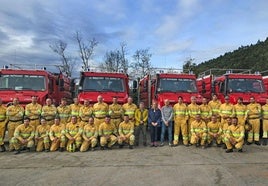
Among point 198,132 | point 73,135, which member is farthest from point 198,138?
point 73,135

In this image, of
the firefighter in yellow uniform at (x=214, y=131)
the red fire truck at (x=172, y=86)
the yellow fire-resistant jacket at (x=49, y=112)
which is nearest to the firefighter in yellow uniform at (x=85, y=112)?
the yellow fire-resistant jacket at (x=49, y=112)

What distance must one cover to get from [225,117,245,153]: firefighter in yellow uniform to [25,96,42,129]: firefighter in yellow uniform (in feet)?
20.9

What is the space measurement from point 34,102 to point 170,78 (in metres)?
5.75

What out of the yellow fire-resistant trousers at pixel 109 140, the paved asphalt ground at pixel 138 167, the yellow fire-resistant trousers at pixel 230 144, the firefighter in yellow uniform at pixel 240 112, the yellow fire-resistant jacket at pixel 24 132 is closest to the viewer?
the paved asphalt ground at pixel 138 167

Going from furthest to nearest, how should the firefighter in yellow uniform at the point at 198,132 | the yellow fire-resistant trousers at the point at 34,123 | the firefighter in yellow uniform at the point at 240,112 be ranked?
the firefighter in yellow uniform at the point at 240,112
the firefighter in yellow uniform at the point at 198,132
the yellow fire-resistant trousers at the point at 34,123

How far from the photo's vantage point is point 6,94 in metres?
14.0

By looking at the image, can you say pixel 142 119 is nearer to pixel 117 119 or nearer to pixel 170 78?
pixel 117 119

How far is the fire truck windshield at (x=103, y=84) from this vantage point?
1497cm

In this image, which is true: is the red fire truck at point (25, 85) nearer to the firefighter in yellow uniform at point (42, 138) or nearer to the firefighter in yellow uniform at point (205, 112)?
the firefighter in yellow uniform at point (42, 138)

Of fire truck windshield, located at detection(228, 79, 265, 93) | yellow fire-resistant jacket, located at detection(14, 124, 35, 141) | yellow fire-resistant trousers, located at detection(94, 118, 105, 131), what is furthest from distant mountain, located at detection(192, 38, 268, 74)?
yellow fire-resistant jacket, located at detection(14, 124, 35, 141)

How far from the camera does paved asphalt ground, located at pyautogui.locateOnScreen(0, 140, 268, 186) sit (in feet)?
26.9

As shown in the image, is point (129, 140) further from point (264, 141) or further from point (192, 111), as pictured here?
point (264, 141)

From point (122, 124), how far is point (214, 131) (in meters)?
3.17

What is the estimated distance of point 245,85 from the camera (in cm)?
1606
